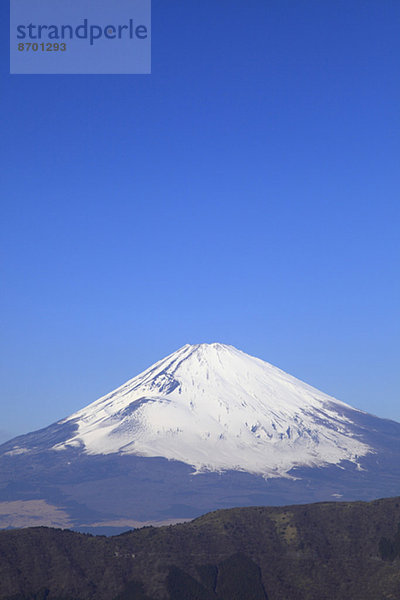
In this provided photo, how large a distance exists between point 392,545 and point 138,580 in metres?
56.5

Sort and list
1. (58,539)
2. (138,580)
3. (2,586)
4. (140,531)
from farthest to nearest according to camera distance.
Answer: (140,531), (58,539), (138,580), (2,586)

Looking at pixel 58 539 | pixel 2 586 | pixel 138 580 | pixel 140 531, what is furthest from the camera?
pixel 140 531

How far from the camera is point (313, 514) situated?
183750mm

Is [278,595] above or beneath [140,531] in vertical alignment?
beneath

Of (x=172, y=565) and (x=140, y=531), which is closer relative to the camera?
(x=172, y=565)

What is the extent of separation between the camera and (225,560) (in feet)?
545

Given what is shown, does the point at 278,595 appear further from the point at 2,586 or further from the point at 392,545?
the point at 2,586

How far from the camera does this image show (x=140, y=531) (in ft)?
586

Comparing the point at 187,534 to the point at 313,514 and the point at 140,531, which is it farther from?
the point at 313,514

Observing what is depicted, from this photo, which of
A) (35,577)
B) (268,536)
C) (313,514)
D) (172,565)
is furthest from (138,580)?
(313,514)

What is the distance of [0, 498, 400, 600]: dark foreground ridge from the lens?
152125mm

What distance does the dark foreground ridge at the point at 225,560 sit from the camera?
499 feet

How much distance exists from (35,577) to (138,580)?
832 inches

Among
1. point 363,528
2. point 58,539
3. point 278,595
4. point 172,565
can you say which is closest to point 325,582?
point 278,595
